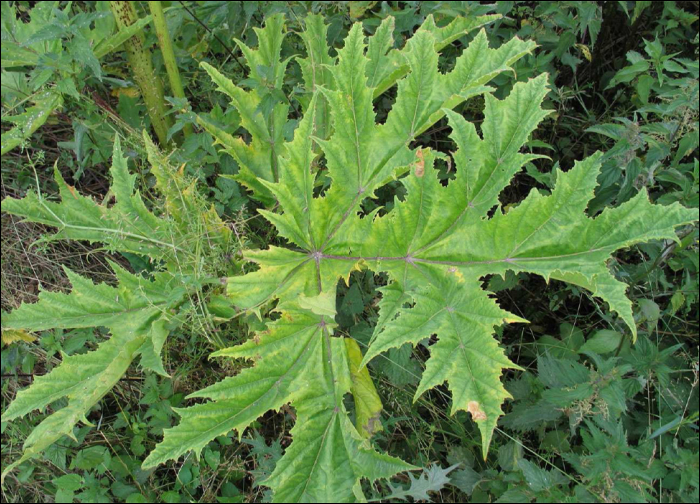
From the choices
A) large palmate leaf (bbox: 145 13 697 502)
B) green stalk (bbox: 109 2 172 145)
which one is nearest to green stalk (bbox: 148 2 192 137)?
green stalk (bbox: 109 2 172 145)

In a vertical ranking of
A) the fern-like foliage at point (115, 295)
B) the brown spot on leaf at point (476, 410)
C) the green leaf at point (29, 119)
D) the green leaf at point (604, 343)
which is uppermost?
the green leaf at point (29, 119)

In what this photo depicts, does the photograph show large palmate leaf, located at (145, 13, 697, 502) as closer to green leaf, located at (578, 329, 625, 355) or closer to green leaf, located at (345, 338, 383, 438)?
green leaf, located at (345, 338, 383, 438)

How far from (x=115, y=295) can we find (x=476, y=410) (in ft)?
4.41

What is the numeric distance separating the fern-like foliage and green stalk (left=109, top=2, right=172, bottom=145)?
1.52ft

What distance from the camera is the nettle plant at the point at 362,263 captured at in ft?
5.65

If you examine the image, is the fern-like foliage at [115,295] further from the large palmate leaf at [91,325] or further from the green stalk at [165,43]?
the green stalk at [165,43]

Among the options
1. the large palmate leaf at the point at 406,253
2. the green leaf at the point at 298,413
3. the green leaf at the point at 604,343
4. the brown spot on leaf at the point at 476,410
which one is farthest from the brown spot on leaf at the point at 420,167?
the green leaf at the point at 604,343

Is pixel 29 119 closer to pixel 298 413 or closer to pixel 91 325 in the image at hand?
pixel 91 325

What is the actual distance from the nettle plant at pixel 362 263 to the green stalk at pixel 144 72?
598 millimetres

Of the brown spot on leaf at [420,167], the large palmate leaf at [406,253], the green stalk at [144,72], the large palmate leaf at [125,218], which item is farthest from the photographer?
the green stalk at [144,72]

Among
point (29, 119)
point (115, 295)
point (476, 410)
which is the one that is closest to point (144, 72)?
point (29, 119)

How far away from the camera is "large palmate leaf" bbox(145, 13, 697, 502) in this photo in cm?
171

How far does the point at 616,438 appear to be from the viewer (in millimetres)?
2086

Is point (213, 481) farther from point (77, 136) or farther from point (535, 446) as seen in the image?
point (77, 136)
